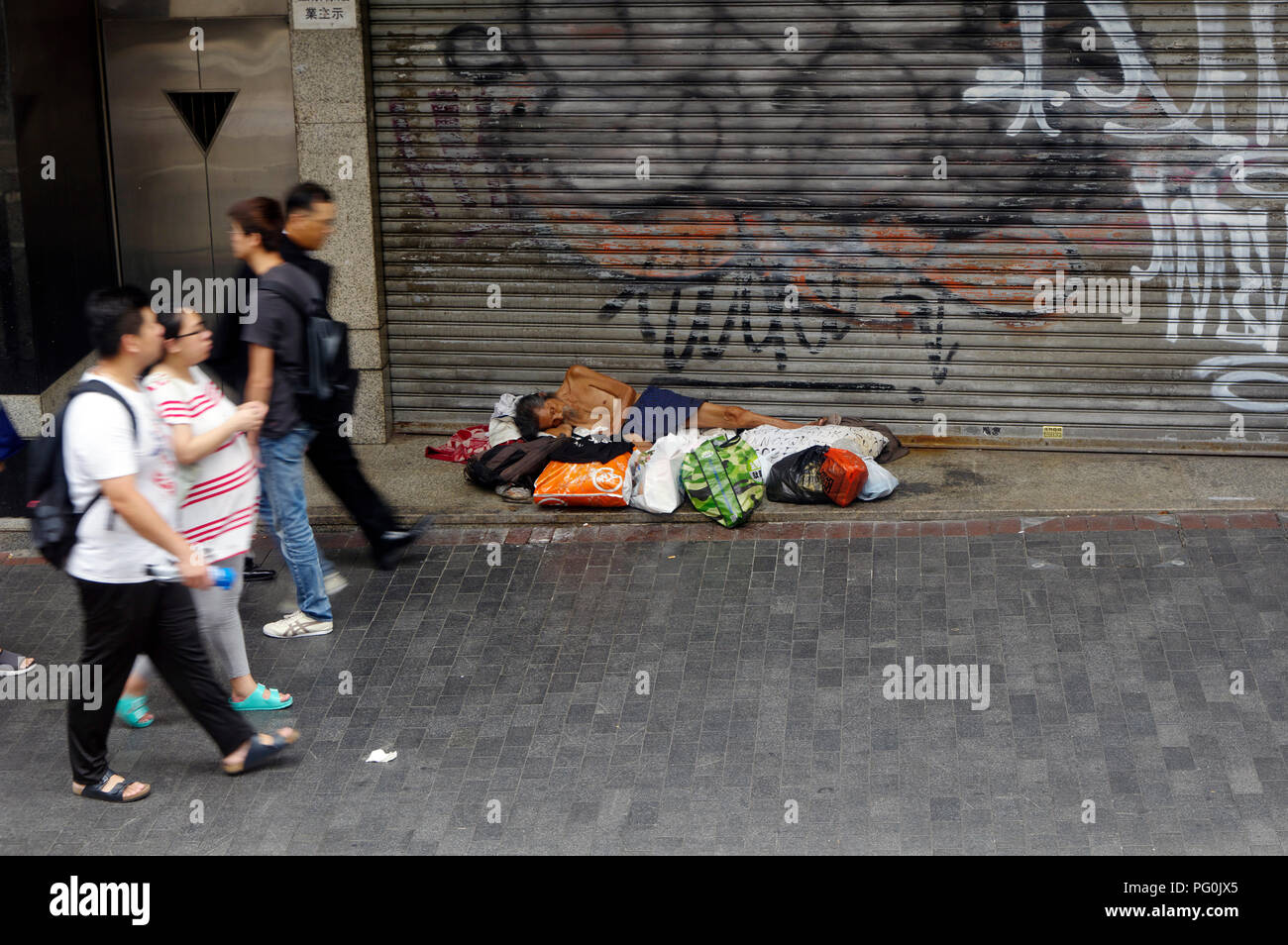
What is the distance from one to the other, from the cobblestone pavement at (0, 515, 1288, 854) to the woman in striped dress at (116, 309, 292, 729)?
0.62 m

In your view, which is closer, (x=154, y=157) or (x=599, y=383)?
(x=599, y=383)

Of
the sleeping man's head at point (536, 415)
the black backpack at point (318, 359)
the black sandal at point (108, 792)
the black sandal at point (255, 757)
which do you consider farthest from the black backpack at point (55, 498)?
the sleeping man's head at point (536, 415)

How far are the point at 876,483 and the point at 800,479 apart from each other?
0.43 metres

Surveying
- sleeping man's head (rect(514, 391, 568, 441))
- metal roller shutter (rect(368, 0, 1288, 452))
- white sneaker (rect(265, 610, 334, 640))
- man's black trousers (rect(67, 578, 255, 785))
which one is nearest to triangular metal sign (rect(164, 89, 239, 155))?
metal roller shutter (rect(368, 0, 1288, 452))

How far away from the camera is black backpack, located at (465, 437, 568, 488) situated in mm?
8039

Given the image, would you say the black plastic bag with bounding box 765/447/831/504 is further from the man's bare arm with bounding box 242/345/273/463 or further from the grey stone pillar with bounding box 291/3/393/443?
the man's bare arm with bounding box 242/345/273/463

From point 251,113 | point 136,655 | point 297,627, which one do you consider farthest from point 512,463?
point 136,655

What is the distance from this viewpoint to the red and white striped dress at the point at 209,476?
208 inches

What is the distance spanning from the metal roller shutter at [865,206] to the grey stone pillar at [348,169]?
6.9 inches

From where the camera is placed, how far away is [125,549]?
4.85 metres

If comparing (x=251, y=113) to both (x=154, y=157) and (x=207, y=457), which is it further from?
(x=207, y=457)

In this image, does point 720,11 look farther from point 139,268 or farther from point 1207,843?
point 1207,843

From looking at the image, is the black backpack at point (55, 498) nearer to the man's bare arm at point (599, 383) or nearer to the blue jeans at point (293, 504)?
the blue jeans at point (293, 504)

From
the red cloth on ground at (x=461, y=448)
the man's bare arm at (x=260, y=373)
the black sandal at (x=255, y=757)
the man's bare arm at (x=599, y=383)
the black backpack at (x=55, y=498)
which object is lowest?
the black sandal at (x=255, y=757)
